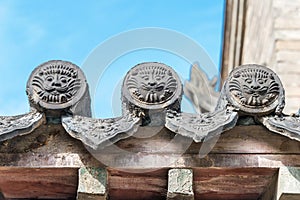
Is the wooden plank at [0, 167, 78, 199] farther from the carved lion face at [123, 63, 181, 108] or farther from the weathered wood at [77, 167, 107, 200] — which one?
the carved lion face at [123, 63, 181, 108]

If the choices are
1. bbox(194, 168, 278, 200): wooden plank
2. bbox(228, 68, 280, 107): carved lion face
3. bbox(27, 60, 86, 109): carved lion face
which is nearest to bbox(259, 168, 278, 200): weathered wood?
bbox(194, 168, 278, 200): wooden plank

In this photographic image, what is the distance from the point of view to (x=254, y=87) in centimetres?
248

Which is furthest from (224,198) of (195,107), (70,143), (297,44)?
(195,107)

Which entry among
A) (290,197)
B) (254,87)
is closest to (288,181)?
(290,197)

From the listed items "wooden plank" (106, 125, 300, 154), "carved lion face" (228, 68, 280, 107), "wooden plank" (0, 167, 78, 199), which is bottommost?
"wooden plank" (0, 167, 78, 199)

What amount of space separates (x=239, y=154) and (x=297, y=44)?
3.38m

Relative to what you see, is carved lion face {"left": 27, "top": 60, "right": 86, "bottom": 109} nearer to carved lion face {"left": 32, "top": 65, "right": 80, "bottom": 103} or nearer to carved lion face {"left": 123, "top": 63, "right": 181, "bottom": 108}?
carved lion face {"left": 32, "top": 65, "right": 80, "bottom": 103}

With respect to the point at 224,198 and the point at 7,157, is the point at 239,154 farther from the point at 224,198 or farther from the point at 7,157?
the point at 7,157

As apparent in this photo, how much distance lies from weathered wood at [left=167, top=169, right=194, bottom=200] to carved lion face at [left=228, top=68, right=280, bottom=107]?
1.00 feet

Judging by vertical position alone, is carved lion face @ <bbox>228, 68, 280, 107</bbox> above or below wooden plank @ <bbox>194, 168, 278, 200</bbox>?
above

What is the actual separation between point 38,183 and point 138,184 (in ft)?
1.13

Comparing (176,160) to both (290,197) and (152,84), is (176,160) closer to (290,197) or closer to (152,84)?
(152,84)

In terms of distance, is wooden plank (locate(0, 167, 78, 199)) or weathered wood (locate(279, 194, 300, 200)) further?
wooden plank (locate(0, 167, 78, 199))

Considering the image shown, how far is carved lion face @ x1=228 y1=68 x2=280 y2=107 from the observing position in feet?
8.09
